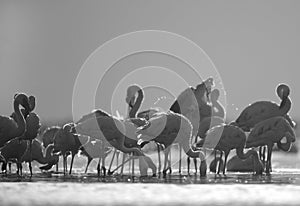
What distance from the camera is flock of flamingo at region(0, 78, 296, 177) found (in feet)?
52.4

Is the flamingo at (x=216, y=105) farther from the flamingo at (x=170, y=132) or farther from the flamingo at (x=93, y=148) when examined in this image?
the flamingo at (x=93, y=148)

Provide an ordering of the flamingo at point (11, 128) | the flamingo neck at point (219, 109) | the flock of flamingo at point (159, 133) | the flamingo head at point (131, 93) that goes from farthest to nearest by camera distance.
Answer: the flamingo neck at point (219, 109) < the flamingo head at point (131, 93) < the flamingo at point (11, 128) < the flock of flamingo at point (159, 133)

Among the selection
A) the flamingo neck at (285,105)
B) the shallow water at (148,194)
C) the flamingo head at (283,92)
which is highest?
the flamingo head at (283,92)

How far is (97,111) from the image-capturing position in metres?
16.8

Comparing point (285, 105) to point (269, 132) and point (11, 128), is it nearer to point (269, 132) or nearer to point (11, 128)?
point (269, 132)

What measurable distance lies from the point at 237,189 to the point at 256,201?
5.18 ft

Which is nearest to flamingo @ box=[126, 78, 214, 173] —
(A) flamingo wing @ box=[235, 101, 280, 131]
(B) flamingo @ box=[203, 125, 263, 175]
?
(A) flamingo wing @ box=[235, 101, 280, 131]

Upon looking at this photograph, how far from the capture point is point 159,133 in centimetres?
1586

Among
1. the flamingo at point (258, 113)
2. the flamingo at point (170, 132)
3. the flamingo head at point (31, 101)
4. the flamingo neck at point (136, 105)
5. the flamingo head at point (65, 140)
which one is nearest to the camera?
the flamingo at point (170, 132)

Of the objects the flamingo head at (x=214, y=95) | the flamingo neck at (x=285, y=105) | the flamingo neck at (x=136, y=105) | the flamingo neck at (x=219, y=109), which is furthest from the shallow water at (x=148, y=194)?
the flamingo head at (x=214, y=95)

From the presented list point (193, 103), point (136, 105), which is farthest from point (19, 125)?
point (193, 103)

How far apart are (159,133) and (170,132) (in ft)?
0.84

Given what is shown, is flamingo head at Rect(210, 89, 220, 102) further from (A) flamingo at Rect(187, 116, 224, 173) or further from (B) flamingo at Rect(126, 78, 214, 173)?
(A) flamingo at Rect(187, 116, 224, 173)

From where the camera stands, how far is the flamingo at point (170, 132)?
51.8 ft
